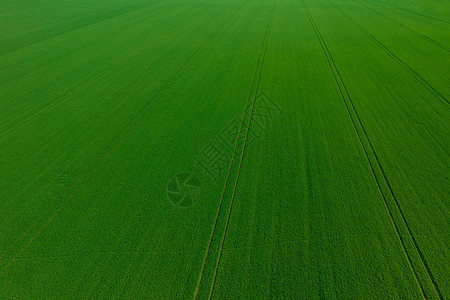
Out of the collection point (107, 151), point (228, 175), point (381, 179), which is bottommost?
point (107, 151)

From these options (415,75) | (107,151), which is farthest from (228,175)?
(415,75)

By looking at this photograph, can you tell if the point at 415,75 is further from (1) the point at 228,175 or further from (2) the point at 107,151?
(2) the point at 107,151

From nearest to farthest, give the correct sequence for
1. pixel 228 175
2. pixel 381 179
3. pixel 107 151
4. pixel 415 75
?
pixel 381 179 < pixel 228 175 < pixel 107 151 < pixel 415 75

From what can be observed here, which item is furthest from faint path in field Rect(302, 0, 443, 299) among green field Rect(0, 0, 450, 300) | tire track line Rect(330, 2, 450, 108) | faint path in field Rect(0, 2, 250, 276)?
faint path in field Rect(0, 2, 250, 276)

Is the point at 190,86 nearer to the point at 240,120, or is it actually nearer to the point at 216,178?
the point at 240,120

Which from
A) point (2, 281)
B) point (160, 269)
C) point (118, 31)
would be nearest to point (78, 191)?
point (2, 281)

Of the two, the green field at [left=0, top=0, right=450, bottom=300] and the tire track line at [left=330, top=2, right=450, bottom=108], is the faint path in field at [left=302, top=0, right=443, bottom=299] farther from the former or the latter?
the tire track line at [left=330, top=2, right=450, bottom=108]

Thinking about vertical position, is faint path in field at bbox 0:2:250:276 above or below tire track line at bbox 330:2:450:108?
below

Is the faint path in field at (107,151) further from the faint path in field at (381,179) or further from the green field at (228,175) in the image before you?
the faint path in field at (381,179)

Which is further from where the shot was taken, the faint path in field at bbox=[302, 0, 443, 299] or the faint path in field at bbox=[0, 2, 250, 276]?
the faint path in field at bbox=[0, 2, 250, 276]

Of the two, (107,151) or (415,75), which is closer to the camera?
(107,151)
